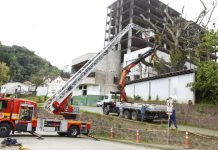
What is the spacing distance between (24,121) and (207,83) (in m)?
15.2

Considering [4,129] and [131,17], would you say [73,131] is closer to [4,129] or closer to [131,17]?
[4,129]

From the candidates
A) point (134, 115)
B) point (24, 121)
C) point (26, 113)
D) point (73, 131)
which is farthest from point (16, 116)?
point (134, 115)

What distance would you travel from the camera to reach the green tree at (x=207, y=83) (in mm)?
26031

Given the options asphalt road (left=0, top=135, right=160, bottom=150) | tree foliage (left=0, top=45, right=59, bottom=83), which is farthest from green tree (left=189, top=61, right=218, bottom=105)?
tree foliage (left=0, top=45, right=59, bottom=83)

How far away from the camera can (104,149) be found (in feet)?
53.7

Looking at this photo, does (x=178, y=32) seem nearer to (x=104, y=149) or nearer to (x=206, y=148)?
(x=206, y=148)

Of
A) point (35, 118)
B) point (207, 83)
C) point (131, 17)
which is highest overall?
point (131, 17)

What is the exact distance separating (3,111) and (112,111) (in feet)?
40.1

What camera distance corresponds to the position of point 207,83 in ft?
86.3

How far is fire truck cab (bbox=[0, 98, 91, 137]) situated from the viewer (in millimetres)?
20281

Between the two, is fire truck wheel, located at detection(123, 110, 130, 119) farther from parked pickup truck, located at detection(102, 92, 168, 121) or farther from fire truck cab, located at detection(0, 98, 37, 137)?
fire truck cab, located at detection(0, 98, 37, 137)

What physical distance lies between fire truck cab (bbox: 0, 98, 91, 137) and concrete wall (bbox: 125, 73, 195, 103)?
11.7 meters

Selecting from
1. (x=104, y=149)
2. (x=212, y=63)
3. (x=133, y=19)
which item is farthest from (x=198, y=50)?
(x=133, y=19)

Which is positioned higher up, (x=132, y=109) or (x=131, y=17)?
(x=131, y=17)
